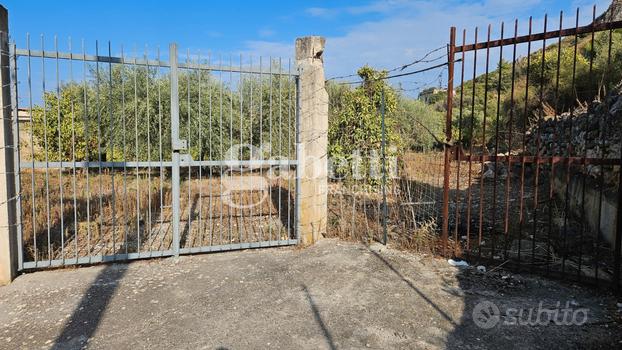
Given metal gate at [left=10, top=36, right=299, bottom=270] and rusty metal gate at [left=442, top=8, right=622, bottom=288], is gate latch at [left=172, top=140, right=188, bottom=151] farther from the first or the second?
rusty metal gate at [left=442, top=8, right=622, bottom=288]

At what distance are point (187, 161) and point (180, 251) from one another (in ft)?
3.80

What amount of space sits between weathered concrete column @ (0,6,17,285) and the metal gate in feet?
0.23

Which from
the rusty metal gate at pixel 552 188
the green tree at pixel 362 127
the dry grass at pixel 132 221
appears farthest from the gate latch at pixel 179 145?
the green tree at pixel 362 127

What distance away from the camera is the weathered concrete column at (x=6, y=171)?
4.15 metres

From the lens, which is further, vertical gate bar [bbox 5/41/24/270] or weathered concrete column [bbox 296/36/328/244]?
weathered concrete column [bbox 296/36/328/244]

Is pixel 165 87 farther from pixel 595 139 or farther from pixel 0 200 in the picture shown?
pixel 595 139

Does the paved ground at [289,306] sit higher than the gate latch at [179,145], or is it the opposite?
the gate latch at [179,145]

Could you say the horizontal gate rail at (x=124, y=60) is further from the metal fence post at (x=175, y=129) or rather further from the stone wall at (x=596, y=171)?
the stone wall at (x=596, y=171)

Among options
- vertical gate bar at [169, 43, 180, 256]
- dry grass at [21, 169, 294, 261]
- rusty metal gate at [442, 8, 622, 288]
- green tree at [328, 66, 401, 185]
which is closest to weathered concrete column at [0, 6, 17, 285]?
dry grass at [21, 169, 294, 261]

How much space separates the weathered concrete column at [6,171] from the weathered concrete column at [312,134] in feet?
10.8

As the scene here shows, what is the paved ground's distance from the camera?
3.18 metres

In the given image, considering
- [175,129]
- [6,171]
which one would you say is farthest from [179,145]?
[6,171]

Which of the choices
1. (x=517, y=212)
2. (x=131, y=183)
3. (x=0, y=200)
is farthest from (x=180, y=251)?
A: (x=131, y=183)

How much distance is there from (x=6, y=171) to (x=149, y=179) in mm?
1496
